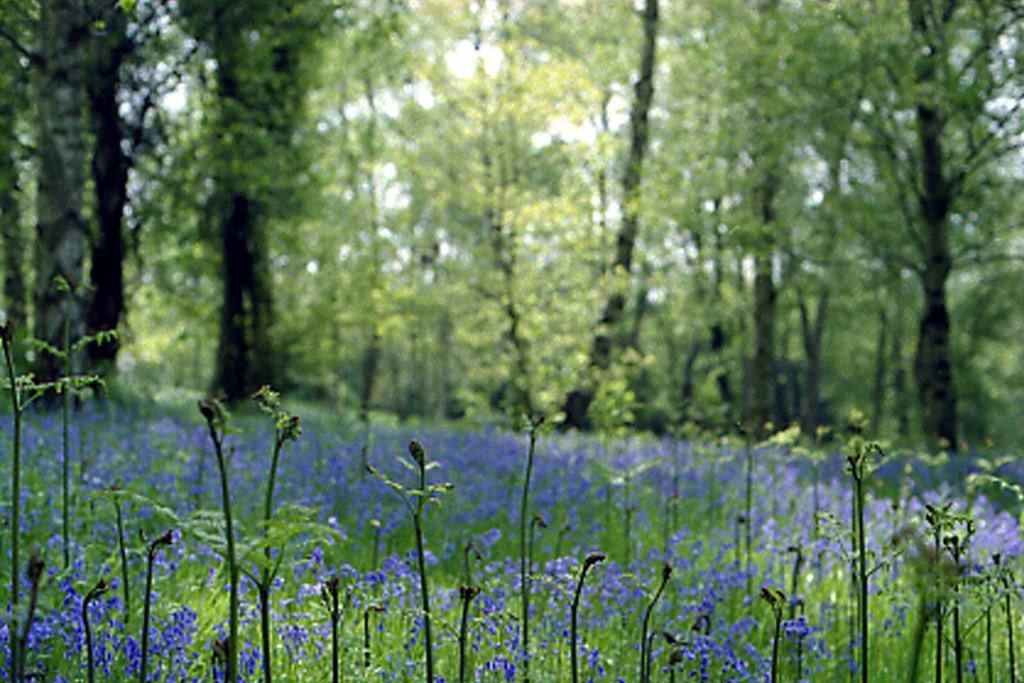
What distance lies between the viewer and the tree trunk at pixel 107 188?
15.1 metres

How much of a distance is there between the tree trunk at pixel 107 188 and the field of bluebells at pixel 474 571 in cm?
601

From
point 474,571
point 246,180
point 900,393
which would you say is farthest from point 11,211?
point 900,393

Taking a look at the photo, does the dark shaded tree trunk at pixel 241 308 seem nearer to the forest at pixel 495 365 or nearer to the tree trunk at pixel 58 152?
the forest at pixel 495 365

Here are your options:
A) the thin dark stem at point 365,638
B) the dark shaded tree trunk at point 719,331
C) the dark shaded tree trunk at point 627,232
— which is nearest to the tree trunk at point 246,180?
the dark shaded tree trunk at point 627,232

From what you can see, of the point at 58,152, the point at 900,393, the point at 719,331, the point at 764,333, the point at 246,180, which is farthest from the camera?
the point at 900,393

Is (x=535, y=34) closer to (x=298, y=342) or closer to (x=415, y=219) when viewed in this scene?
(x=415, y=219)

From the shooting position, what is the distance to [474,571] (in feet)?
17.6

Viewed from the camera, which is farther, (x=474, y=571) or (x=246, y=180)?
(x=246, y=180)

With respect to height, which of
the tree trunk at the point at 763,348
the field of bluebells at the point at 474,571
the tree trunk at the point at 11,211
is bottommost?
the field of bluebells at the point at 474,571

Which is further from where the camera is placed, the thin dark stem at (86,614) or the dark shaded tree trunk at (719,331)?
the dark shaded tree trunk at (719,331)

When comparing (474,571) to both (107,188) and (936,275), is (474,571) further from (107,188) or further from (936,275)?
(936,275)

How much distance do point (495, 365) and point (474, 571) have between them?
33.7 feet

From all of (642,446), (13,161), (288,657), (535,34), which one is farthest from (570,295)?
(535,34)

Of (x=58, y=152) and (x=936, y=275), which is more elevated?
(x=58, y=152)
